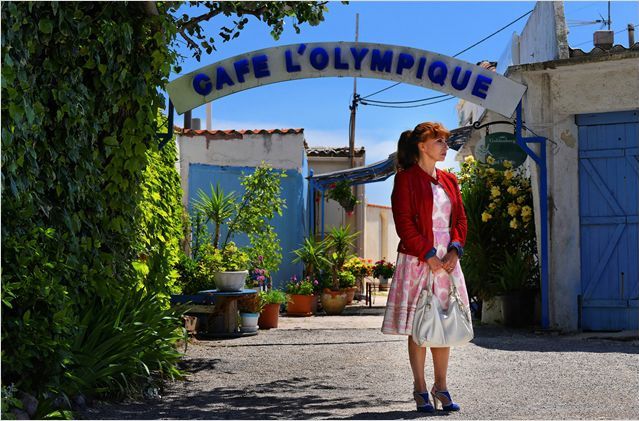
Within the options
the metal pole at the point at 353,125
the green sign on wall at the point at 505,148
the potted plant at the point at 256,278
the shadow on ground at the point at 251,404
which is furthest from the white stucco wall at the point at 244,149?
the shadow on ground at the point at 251,404

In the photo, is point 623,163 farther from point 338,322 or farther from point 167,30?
point 167,30

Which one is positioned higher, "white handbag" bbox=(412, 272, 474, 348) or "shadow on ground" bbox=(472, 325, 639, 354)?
"white handbag" bbox=(412, 272, 474, 348)

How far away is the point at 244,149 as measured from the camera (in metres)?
17.1

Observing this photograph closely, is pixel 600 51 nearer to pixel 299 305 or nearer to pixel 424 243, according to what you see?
pixel 424 243

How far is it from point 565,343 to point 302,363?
2932 millimetres

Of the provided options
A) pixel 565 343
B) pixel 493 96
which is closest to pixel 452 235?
pixel 493 96

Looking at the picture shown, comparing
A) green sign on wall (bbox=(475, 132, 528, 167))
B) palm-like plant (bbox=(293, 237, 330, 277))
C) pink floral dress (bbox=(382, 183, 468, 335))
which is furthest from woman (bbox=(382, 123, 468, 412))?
palm-like plant (bbox=(293, 237, 330, 277))

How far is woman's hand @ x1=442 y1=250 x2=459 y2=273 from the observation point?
17.6 feet

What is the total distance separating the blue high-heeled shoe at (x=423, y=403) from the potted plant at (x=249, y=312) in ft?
17.7

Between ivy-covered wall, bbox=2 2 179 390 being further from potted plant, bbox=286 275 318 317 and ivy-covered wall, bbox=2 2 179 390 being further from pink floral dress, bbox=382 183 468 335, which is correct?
potted plant, bbox=286 275 318 317

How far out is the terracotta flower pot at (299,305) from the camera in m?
14.3

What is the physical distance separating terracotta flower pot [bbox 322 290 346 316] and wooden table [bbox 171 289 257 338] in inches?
181

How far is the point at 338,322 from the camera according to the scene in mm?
13023

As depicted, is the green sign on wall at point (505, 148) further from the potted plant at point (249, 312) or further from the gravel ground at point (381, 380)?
the potted plant at point (249, 312)
